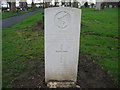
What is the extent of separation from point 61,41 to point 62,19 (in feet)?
1.72

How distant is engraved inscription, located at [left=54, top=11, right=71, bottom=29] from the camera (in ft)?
11.3

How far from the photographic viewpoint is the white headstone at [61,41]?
3436mm

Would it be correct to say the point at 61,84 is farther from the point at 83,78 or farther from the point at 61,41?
the point at 61,41

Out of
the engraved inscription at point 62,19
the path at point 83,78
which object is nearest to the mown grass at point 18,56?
the path at point 83,78

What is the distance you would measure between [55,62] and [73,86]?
0.74 metres

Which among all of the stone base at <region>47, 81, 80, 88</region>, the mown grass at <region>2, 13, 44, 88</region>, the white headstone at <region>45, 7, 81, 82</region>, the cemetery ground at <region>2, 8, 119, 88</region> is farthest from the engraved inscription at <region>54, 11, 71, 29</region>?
the mown grass at <region>2, 13, 44, 88</region>

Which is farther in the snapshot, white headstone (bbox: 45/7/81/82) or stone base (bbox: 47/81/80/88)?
stone base (bbox: 47/81/80/88)

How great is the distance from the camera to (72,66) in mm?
3822

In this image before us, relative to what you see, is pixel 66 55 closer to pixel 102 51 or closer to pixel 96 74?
pixel 96 74

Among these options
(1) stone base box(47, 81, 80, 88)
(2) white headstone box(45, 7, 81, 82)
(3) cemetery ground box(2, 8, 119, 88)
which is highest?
(2) white headstone box(45, 7, 81, 82)

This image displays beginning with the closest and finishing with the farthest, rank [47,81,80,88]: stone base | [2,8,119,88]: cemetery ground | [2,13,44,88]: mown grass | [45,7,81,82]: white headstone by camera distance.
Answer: [45,7,81,82]: white headstone < [47,81,80,88]: stone base < [2,8,119,88]: cemetery ground < [2,13,44,88]: mown grass

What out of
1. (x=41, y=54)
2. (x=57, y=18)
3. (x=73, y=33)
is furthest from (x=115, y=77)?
(x=41, y=54)

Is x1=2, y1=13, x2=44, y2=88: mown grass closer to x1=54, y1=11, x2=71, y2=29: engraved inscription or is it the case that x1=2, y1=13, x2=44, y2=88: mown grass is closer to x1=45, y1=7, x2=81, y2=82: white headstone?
x1=45, y1=7, x2=81, y2=82: white headstone

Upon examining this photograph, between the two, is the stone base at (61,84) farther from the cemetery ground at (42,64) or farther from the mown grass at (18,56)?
the mown grass at (18,56)
